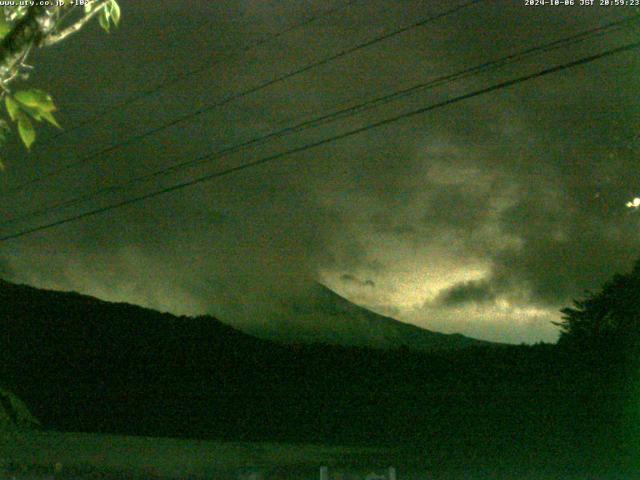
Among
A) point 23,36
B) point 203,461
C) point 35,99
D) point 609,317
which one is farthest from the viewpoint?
point 609,317

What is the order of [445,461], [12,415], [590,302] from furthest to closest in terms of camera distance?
[590,302] < [445,461] < [12,415]

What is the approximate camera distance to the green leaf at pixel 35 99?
8.01 ft

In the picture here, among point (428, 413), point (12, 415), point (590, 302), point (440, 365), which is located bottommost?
point (12, 415)

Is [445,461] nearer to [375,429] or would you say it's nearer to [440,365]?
[375,429]

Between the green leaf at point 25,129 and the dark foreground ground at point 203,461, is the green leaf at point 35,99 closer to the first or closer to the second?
the green leaf at point 25,129

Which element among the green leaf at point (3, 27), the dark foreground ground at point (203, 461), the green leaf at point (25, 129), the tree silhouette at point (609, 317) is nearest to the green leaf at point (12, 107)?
the green leaf at point (25, 129)

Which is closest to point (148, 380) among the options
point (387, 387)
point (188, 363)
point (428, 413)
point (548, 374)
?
point (188, 363)

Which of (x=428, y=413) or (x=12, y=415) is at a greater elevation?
(x=428, y=413)

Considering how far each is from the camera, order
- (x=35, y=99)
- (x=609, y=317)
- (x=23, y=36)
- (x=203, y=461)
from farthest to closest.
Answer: (x=609, y=317) → (x=203, y=461) → (x=23, y=36) → (x=35, y=99)

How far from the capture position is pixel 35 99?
245 cm

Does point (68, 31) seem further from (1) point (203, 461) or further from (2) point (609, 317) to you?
(2) point (609, 317)

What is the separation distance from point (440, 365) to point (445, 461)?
7119 mm

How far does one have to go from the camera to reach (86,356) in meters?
31.2

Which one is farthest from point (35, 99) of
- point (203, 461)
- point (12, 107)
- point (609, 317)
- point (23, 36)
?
point (609, 317)
